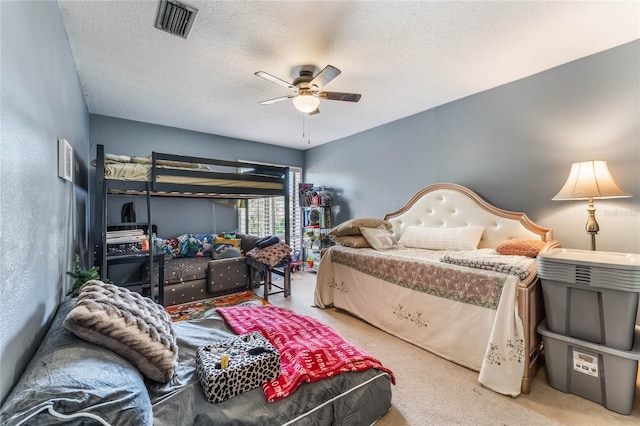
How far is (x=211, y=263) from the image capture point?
142 inches

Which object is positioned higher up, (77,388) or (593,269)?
(593,269)

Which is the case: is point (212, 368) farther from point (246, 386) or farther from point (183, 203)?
point (183, 203)

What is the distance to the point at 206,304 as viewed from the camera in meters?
3.46

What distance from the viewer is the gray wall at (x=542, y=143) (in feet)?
7.31

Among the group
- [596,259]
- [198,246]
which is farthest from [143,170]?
[596,259]

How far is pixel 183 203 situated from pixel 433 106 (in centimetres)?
397

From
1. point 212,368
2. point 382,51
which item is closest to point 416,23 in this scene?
point 382,51

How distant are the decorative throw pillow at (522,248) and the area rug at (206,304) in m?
2.46

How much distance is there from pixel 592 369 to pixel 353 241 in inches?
83.4

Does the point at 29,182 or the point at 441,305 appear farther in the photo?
the point at 441,305

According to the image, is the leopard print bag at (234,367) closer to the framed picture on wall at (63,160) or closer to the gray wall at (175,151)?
the framed picture on wall at (63,160)

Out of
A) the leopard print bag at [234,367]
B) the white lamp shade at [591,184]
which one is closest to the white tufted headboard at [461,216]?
the white lamp shade at [591,184]

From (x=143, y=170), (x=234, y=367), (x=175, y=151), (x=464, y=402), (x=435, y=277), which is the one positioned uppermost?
(x=175, y=151)

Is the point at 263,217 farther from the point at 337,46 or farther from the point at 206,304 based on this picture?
the point at 337,46
